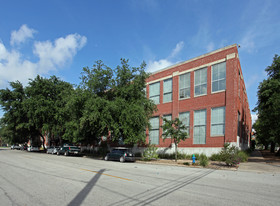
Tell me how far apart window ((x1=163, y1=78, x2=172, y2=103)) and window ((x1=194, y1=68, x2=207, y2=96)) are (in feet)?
12.2

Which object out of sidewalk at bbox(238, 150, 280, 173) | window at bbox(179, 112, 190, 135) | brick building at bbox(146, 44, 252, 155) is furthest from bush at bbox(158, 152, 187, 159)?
sidewalk at bbox(238, 150, 280, 173)

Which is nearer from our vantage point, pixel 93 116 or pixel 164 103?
pixel 93 116

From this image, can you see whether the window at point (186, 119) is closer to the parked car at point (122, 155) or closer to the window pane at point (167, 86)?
the window pane at point (167, 86)

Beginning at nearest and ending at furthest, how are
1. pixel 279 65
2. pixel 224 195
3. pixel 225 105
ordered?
pixel 224 195
pixel 225 105
pixel 279 65

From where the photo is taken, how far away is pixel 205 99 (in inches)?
922

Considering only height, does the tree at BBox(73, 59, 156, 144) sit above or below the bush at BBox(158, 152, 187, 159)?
above

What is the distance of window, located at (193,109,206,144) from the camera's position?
2303 cm

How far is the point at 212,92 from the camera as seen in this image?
904 inches

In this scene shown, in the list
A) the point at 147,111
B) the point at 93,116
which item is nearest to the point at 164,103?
the point at 147,111

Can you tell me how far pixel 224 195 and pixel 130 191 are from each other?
2.97 metres

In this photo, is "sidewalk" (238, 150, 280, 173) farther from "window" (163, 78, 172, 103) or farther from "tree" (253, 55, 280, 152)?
"window" (163, 78, 172, 103)

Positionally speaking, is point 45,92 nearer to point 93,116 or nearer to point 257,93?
point 93,116

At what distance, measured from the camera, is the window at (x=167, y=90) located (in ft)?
89.8

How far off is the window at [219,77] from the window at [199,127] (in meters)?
2.93
